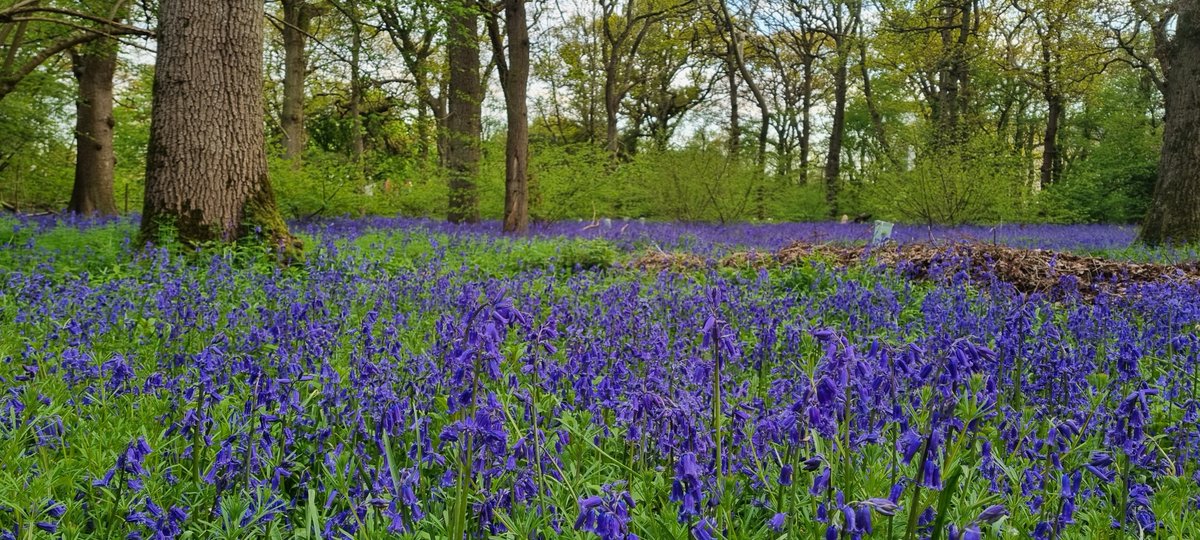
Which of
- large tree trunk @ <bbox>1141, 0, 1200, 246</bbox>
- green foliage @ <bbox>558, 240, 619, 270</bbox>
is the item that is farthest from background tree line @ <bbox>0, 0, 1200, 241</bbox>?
green foliage @ <bbox>558, 240, 619, 270</bbox>

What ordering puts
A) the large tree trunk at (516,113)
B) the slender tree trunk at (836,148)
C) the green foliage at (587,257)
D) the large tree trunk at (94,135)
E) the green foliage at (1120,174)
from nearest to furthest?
the green foliage at (587,257), the large tree trunk at (516,113), the large tree trunk at (94,135), the green foliage at (1120,174), the slender tree trunk at (836,148)

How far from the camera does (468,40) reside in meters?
13.6

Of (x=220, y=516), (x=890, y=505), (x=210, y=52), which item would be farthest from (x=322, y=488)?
(x=210, y=52)

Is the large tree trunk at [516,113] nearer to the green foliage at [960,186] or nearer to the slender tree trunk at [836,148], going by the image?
the green foliage at [960,186]

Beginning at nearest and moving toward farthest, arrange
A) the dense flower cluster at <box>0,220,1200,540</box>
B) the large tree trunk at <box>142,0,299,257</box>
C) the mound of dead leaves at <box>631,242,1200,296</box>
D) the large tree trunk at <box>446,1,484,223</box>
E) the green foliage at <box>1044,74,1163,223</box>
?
the dense flower cluster at <box>0,220,1200,540</box> → the mound of dead leaves at <box>631,242,1200,296</box> → the large tree trunk at <box>142,0,299,257</box> → the large tree trunk at <box>446,1,484,223</box> → the green foliage at <box>1044,74,1163,223</box>

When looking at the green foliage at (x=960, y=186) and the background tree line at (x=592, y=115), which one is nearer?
the background tree line at (x=592, y=115)

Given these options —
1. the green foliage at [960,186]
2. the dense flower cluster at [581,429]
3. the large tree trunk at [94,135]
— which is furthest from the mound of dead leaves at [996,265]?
the large tree trunk at [94,135]

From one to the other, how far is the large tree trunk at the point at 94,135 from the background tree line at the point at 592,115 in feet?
0.13

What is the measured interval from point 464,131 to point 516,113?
3.04m

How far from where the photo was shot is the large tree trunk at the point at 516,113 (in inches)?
494

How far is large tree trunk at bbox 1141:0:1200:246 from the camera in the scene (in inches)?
427

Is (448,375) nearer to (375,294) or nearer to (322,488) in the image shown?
(322,488)

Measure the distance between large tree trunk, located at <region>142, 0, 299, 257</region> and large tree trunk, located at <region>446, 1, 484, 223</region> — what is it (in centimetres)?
696

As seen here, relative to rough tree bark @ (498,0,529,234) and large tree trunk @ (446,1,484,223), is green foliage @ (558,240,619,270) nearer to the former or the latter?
rough tree bark @ (498,0,529,234)
